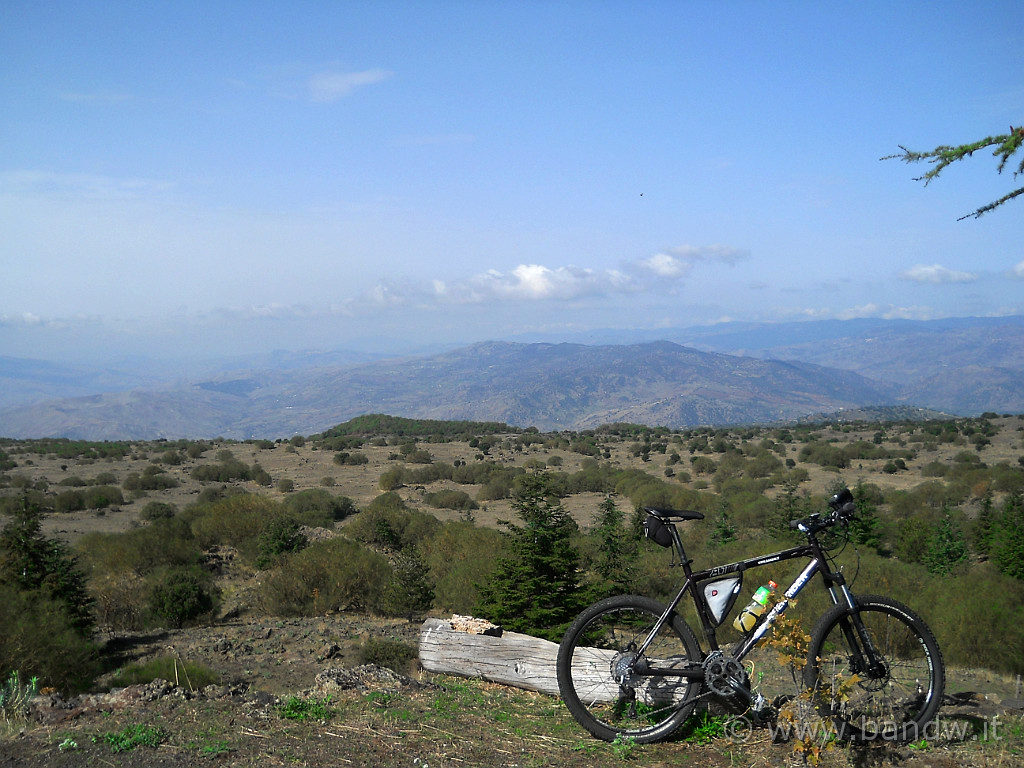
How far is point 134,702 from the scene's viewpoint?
19.4 feet

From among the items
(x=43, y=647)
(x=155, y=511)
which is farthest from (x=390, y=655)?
(x=155, y=511)

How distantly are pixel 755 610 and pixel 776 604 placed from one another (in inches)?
6.3

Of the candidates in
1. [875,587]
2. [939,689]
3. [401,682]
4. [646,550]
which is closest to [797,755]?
[939,689]

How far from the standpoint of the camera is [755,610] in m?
4.81

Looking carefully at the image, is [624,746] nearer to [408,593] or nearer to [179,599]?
[408,593]

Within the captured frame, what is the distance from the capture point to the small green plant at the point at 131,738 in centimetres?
475

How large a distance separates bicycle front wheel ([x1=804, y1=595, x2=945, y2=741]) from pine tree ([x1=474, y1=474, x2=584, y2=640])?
9483 millimetres

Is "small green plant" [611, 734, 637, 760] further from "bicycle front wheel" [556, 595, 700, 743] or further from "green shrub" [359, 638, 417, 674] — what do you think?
"green shrub" [359, 638, 417, 674]

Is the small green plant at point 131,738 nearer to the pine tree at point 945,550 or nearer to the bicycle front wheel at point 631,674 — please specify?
the bicycle front wheel at point 631,674

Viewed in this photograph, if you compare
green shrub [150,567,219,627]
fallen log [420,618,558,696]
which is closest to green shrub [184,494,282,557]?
green shrub [150,567,219,627]

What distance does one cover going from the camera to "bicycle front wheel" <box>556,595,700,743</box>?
4836 mm

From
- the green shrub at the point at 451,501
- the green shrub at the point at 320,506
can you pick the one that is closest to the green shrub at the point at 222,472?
the green shrub at the point at 320,506

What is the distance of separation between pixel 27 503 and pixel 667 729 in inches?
644

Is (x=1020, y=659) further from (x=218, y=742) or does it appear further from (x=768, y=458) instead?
(x=768, y=458)
